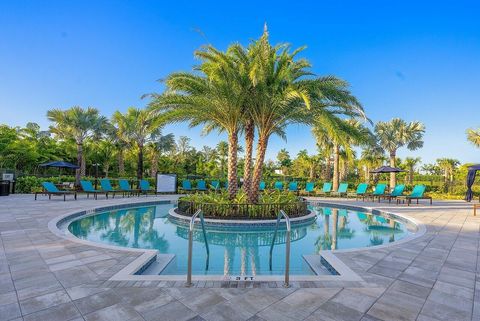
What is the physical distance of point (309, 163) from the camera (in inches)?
1801

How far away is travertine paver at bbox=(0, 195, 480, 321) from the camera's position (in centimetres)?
279

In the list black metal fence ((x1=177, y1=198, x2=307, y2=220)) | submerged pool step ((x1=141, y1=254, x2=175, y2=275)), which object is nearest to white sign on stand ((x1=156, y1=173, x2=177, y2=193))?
black metal fence ((x1=177, y1=198, x2=307, y2=220))

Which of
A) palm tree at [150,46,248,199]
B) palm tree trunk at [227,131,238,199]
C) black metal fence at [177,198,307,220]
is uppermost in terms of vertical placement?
palm tree at [150,46,248,199]

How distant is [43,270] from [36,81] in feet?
63.3

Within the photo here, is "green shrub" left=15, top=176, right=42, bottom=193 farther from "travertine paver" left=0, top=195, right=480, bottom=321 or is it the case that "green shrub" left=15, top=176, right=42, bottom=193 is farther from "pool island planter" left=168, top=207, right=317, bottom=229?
"travertine paver" left=0, top=195, right=480, bottom=321

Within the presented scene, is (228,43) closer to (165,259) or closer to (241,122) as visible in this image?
(241,122)

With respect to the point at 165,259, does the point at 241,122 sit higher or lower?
higher

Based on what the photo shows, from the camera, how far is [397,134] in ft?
90.8

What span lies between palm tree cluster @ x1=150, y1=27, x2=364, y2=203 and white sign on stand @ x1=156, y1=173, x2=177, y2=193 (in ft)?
28.9

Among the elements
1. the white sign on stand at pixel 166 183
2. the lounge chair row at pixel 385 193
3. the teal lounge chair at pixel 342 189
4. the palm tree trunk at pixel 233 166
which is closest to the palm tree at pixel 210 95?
the palm tree trunk at pixel 233 166

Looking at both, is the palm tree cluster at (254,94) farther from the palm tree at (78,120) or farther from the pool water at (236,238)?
the palm tree at (78,120)

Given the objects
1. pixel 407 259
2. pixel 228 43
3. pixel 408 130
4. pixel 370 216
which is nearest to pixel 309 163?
pixel 408 130

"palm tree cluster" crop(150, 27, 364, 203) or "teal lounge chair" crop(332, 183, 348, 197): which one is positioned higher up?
"palm tree cluster" crop(150, 27, 364, 203)

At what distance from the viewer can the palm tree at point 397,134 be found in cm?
2767
